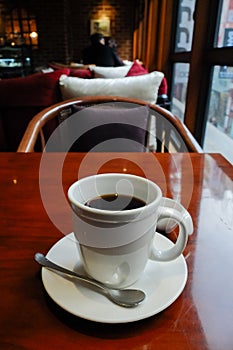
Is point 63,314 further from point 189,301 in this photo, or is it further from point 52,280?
point 189,301

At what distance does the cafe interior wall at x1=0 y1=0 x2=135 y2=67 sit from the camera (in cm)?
705

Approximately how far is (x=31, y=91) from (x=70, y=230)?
1.40 meters

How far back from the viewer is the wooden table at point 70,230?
314 millimetres

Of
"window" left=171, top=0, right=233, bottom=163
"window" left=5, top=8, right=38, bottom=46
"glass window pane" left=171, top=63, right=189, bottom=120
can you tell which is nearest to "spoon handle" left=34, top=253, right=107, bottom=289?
"window" left=171, top=0, right=233, bottom=163

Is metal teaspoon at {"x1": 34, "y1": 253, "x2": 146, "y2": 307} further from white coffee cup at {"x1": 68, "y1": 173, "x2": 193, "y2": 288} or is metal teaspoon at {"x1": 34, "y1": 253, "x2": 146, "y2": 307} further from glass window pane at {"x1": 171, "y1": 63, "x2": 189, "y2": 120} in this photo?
glass window pane at {"x1": 171, "y1": 63, "x2": 189, "y2": 120}

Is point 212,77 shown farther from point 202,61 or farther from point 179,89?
point 179,89

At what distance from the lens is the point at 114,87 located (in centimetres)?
162

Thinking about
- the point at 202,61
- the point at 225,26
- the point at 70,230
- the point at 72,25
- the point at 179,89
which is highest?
the point at 72,25

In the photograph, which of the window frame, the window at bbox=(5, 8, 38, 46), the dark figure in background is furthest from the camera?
the window at bbox=(5, 8, 38, 46)

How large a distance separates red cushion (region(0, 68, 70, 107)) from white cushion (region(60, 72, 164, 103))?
4.0 inches

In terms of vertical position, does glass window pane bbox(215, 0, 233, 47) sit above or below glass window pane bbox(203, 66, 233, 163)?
above

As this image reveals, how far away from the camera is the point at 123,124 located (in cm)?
135

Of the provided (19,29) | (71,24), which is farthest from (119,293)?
(71,24)

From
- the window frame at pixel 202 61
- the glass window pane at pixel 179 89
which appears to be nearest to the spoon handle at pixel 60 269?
the window frame at pixel 202 61
